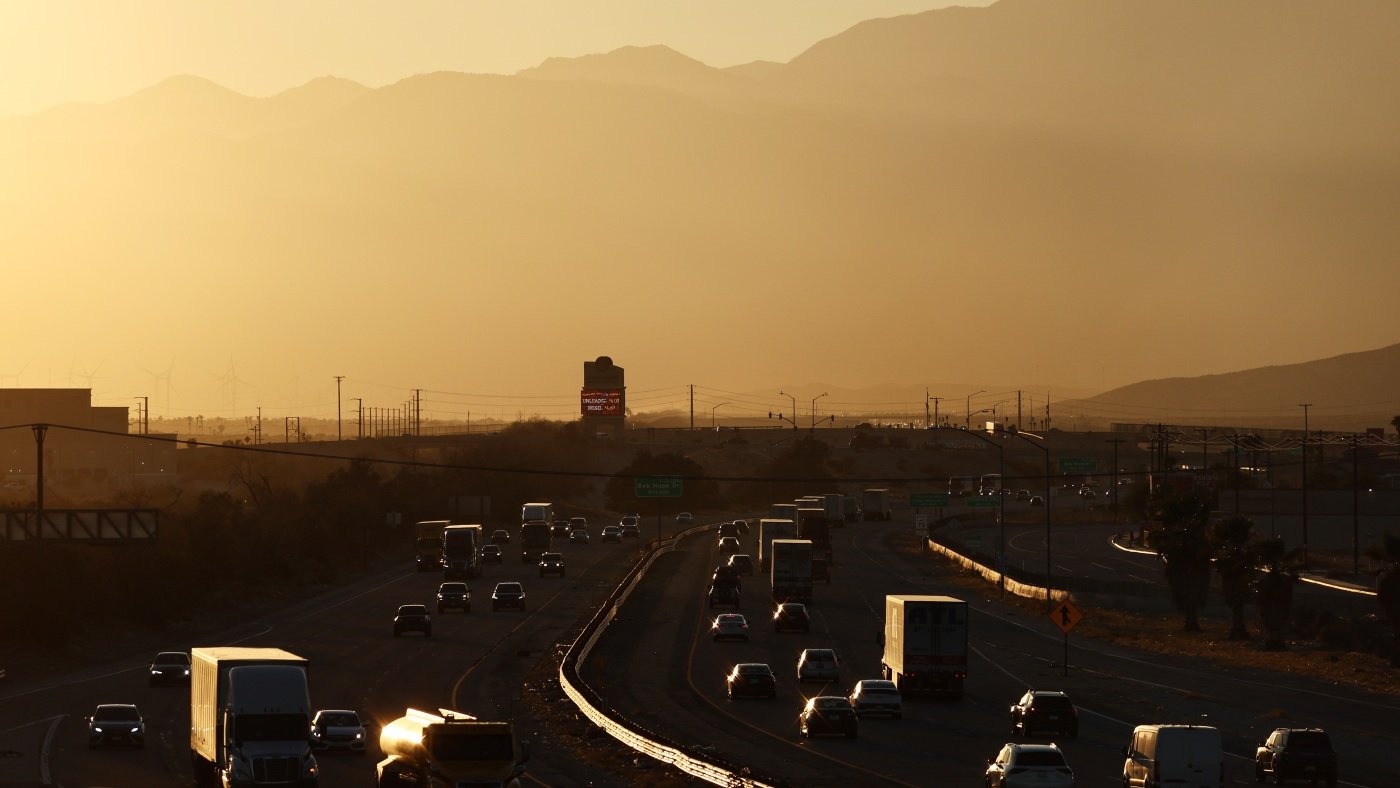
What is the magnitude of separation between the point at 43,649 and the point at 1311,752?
61233 mm

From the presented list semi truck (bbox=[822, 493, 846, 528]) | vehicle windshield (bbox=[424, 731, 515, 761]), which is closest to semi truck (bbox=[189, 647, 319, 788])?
vehicle windshield (bbox=[424, 731, 515, 761])

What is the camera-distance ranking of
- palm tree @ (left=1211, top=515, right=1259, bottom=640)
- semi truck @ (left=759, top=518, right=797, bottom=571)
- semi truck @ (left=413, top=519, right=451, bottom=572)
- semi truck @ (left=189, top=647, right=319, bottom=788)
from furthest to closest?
1. semi truck @ (left=413, top=519, right=451, bottom=572)
2. semi truck @ (left=759, top=518, right=797, bottom=571)
3. palm tree @ (left=1211, top=515, right=1259, bottom=640)
4. semi truck @ (left=189, top=647, right=319, bottom=788)

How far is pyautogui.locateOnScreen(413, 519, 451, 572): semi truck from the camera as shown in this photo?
406ft

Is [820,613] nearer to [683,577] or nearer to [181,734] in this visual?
[683,577]

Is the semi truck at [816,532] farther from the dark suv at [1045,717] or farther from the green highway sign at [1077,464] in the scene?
the dark suv at [1045,717]

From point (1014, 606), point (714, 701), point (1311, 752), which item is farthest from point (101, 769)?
point (1014, 606)

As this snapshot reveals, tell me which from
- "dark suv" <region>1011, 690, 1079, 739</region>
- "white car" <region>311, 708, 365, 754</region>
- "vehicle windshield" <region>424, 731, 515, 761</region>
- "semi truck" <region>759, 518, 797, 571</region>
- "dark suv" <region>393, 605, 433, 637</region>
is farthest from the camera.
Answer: "semi truck" <region>759, 518, 797, 571</region>

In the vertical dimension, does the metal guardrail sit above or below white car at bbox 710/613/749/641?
above

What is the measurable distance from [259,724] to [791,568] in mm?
60035

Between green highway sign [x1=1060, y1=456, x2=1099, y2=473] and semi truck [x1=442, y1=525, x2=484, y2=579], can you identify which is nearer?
semi truck [x1=442, y1=525, x2=484, y2=579]

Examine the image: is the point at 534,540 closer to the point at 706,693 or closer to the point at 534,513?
the point at 534,513

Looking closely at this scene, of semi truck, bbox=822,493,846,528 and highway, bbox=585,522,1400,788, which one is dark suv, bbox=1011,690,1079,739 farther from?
semi truck, bbox=822,493,846,528

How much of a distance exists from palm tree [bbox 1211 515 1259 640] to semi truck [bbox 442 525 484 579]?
4941 centimetres

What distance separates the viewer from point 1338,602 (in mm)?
94875
